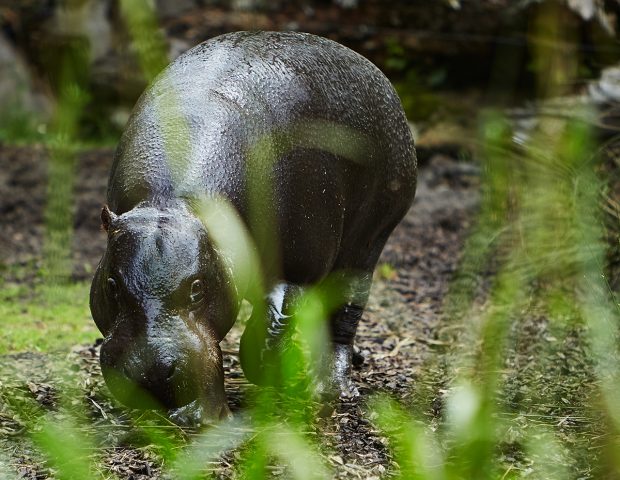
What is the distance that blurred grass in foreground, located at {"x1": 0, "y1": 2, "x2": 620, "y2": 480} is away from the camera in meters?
2.16

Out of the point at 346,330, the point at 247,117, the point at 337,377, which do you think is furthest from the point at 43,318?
the point at 247,117

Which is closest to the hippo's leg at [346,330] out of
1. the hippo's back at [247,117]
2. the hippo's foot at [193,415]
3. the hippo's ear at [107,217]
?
the hippo's back at [247,117]

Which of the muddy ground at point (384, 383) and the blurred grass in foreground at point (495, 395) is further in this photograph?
the muddy ground at point (384, 383)

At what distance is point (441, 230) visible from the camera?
7.40 m

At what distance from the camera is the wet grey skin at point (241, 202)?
2.82 metres

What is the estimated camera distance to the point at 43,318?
5.41 meters

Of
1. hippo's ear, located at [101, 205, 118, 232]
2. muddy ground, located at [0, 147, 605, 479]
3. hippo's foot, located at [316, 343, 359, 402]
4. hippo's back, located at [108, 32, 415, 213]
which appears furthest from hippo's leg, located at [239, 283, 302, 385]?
hippo's ear, located at [101, 205, 118, 232]

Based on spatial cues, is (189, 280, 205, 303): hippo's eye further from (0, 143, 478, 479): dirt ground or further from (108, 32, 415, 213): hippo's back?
(0, 143, 478, 479): dirt ground

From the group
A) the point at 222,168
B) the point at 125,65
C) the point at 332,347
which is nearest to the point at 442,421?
the point at 332,347

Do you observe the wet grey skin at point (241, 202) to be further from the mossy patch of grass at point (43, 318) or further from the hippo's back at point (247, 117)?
the mossy patch of grass at point (43, 318)

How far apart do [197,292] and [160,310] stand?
14 cm

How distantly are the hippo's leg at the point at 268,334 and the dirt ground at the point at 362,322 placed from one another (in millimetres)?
153

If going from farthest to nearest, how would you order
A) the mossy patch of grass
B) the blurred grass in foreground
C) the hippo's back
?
the mossy patch of grass, the hippo's back, the blurred grass in foreground

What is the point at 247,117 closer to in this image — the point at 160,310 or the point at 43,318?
the point at 160,310
